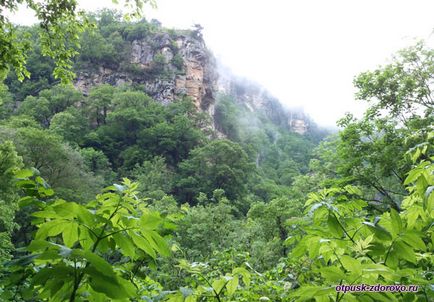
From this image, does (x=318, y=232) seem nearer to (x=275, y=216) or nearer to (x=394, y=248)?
(x=394, y=248)

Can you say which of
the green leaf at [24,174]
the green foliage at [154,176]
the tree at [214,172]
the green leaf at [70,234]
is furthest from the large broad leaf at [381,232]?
the tree at [214,172]

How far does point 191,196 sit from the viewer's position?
42219 mm

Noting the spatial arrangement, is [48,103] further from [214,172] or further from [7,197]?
[7,197]

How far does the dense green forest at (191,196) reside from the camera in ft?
3.53

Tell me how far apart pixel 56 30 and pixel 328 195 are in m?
5.60

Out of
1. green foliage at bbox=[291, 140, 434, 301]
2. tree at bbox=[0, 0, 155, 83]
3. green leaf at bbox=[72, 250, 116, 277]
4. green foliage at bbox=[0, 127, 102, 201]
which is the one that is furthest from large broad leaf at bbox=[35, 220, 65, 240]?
green foliage at bbox=[0, 127, 102, 201]

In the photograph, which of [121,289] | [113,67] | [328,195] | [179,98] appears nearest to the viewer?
[121,289]

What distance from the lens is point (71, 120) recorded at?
44688 millimetres

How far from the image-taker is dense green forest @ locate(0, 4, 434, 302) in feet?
3.53

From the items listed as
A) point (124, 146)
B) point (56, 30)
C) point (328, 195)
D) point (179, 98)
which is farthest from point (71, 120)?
point (328, 195)

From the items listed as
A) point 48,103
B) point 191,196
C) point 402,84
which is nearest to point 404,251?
point 402,84

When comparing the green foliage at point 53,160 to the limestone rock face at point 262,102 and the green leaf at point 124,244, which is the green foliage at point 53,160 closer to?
the green leaf at point 124,244

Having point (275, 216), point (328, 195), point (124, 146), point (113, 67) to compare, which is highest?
point (113, 67)

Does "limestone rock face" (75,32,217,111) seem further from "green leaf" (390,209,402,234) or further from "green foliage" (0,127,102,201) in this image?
"green leaf" (390,209,402,234)
